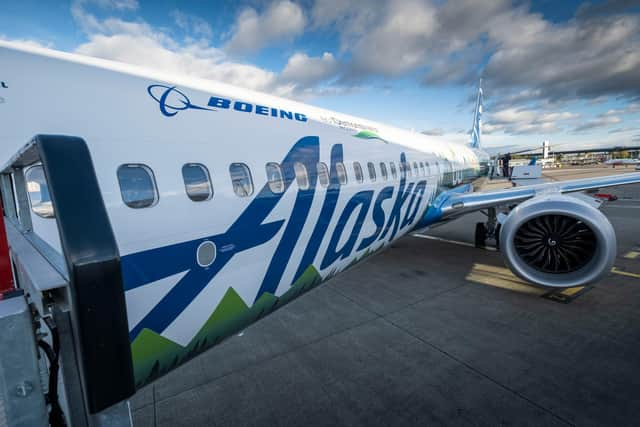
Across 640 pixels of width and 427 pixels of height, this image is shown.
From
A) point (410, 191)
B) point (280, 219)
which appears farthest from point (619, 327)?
point (280, 219)

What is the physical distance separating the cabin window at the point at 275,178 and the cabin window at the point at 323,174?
734 millimetres

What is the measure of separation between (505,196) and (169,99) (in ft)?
25.3

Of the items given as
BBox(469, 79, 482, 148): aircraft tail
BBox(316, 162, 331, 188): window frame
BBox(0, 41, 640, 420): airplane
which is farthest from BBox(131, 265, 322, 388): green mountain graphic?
BBox(469, 79, 482, 148): aircraft tail

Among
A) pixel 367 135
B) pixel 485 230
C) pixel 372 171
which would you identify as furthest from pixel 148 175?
pixel 485 230

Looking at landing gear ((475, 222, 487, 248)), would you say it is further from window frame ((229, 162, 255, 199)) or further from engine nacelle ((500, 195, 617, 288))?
window frame ((229, 162, 255, 199))

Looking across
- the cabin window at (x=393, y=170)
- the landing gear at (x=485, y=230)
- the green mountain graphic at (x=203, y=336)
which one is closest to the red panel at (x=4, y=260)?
the green mountain graphic at (x=203, y=336)

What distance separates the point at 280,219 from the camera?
11.5 ft

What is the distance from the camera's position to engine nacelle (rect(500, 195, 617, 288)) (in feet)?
17.5

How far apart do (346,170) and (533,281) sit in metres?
3.77

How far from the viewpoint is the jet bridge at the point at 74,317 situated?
1.01 metres

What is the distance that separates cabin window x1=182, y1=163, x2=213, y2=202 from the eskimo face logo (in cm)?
47

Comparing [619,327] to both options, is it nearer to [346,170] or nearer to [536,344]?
[536,344]

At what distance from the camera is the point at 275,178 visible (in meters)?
3.53

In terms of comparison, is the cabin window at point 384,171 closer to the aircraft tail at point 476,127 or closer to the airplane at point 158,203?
the airplane at point 158,203
